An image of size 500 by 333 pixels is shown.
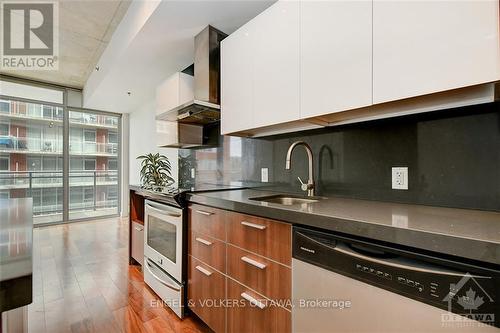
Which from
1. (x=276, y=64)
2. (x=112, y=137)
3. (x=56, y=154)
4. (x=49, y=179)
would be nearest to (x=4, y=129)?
(x=56, y=154)

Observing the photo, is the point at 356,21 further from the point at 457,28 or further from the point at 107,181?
the point at 107,181

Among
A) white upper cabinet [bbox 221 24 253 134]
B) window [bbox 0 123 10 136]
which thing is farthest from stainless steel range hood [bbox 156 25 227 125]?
window [bbox 0 123 10 136]

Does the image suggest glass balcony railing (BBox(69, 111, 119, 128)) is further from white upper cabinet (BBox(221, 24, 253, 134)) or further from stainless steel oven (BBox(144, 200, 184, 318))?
white upper cabinet (BBox(221, 24, 253, 134))

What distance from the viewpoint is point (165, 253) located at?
6.38 ft

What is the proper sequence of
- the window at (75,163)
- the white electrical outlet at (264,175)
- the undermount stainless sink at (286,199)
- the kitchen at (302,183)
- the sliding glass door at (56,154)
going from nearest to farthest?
the kitchen at (302,183) → the undermount stainless sink at (286,199) → the white electrical outlet at (264,175) → the sliding glass door at (56,154) → the window at (75,163)

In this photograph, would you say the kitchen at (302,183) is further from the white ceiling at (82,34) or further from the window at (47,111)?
the window at (47,111)

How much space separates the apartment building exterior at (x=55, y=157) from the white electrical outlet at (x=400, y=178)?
5.45 m

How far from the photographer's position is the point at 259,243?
47.5 inches

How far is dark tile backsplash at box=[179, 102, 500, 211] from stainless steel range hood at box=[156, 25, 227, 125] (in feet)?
2.09

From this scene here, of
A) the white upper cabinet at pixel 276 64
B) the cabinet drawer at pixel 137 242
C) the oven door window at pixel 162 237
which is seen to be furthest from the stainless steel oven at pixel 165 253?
the white upper cabinet at pixel 276 64

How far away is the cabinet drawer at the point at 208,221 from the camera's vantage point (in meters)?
1.44

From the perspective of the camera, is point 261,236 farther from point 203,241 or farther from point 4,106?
point 4,106

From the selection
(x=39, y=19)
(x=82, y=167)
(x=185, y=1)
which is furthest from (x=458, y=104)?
(x=82, y=167)

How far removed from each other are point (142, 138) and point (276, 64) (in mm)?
3887
